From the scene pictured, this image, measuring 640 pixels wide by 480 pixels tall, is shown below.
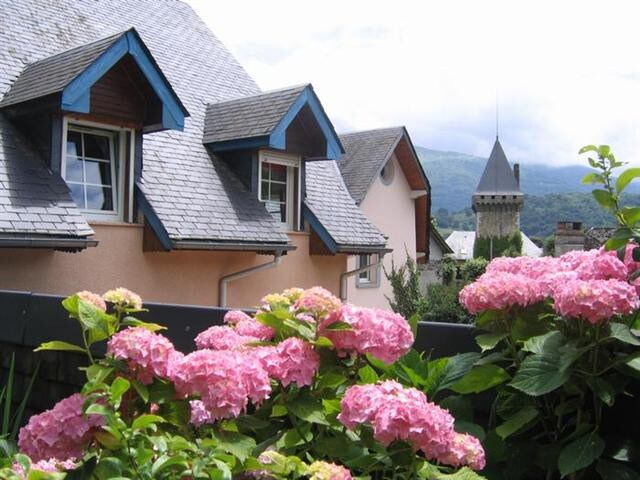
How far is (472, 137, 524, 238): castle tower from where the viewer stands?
74875mm

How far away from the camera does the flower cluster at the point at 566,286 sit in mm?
1877

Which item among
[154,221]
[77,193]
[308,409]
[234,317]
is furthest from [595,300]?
[77,193]

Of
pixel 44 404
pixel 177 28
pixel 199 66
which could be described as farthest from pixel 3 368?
pixel 177 28

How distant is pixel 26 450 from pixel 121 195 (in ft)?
24.5

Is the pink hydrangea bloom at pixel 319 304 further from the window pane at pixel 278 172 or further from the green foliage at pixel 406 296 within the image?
the green foliage at pixel 406 296

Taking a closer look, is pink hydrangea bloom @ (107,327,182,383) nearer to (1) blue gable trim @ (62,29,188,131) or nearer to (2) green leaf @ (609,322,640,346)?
(2) green leaf @ (609,322,640,346)

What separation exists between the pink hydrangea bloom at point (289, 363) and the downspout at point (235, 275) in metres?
7.87

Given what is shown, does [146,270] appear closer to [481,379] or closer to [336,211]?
[336,211]

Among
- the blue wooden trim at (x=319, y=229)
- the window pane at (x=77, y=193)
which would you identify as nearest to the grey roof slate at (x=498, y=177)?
the blue wooden trim at (x=319, y=229)

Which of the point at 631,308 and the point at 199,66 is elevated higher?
the point at 199,66

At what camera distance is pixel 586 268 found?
2207 millimetres

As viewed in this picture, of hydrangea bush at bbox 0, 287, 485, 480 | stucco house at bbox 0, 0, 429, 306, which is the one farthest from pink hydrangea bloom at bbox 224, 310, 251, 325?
stucco house at bbox 0, 0, 429, 306

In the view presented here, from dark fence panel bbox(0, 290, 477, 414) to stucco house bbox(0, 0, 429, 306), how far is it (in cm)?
330

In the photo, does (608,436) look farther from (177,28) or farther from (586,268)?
(177,28)
